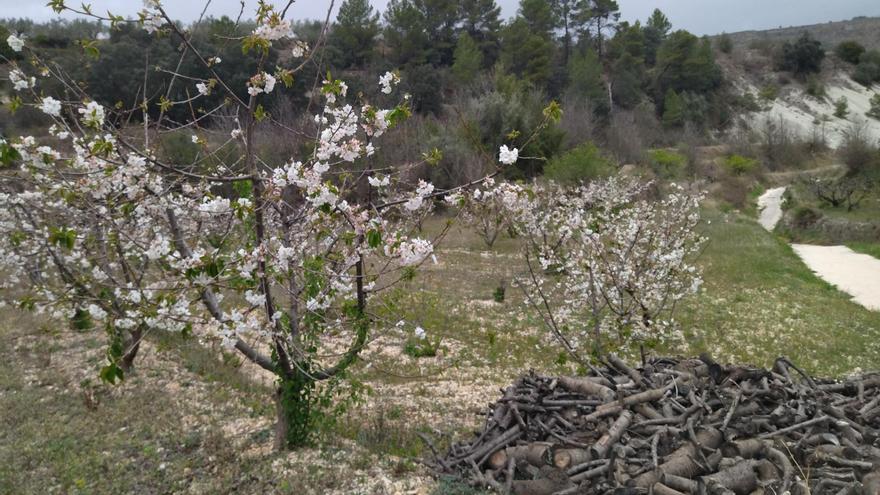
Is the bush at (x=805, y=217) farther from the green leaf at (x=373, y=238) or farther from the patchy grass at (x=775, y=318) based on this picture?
the green leaf at (x=373, y=238)

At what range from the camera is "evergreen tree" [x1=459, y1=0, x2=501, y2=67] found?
51.3 meters

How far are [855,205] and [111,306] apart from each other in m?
29.7

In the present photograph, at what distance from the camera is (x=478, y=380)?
861cm

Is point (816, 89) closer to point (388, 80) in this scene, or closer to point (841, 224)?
point (841, 224)

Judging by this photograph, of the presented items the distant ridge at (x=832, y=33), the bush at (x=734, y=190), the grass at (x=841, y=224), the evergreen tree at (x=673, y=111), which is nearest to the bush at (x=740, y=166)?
the bush at (x=734, y=190)

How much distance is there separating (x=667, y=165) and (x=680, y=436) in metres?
34.9

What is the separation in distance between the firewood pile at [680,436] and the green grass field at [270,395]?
2.38 ft

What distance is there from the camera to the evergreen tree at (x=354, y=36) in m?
42.3

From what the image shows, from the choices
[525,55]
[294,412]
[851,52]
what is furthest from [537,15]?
[294,412]

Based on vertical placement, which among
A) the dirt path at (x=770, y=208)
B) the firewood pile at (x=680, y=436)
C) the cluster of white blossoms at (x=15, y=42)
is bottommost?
the dirt path at (x=770, y=208)

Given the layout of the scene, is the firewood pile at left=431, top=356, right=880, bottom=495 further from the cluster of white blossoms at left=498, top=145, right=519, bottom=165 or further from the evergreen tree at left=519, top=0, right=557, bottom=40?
the evergreen tree at left=519, top=0, right=557, bottom=40

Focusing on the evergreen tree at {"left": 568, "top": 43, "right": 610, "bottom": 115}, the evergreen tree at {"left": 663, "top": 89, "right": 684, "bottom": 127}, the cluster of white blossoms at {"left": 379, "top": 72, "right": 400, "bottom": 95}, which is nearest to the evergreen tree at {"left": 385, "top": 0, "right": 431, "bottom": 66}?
the evergreen tree at {"left": 568, "top": 43, "right": 610, "bottom": 115}

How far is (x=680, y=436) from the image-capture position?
4309mm

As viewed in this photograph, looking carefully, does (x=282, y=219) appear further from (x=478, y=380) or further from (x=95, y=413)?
(x=478, y=380)
